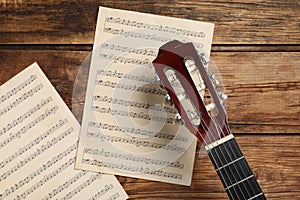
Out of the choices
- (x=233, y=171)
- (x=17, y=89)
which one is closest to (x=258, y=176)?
(x=233, y=171)

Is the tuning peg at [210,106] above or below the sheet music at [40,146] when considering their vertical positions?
above

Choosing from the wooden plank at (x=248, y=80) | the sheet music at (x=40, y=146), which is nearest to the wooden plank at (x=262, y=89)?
the wooden plank at (x=248, y=80)

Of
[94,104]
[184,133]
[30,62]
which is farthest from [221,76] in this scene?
[30,62]

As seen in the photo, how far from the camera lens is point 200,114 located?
1.12 m

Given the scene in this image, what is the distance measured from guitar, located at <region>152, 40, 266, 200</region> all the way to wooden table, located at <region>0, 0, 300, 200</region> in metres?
0.08

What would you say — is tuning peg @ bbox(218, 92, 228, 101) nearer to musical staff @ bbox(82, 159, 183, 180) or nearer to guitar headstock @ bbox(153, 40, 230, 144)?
guitar headstock @ bbox(153, 40, 230, 144)

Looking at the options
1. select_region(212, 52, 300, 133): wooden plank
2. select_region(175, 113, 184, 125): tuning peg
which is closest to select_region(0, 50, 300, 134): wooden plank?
select_region(212, 52, 300, 133): wooden plank

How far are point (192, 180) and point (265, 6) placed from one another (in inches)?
13.5

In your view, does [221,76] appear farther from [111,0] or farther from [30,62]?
[30,62]

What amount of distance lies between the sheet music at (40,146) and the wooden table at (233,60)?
0.07 ft

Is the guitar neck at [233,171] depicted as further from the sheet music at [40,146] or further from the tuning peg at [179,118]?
the sheet music at [40,146]

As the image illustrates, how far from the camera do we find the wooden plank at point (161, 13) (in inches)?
47.4

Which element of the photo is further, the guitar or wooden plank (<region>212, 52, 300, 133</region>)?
wooden plank (<region>212, 52, 300, 133</region>)

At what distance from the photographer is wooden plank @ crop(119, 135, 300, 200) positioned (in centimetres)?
120
